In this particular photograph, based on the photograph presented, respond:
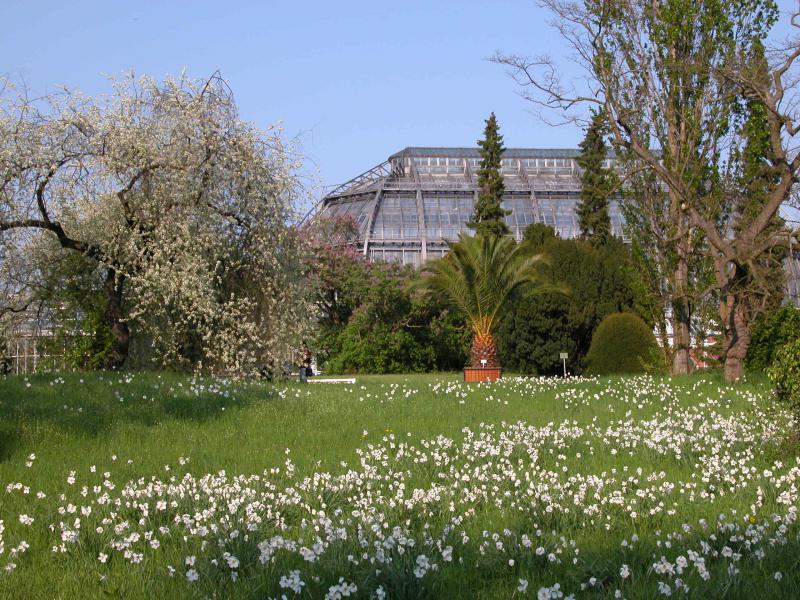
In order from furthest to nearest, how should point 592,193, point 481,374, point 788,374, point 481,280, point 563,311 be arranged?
point 592,193, point 563,311, point 481,280, point 481,374, point 788,374

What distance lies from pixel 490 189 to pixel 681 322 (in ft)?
77.3

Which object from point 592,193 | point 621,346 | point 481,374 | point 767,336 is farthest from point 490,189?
point 767,336

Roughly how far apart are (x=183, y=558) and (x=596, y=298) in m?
28.7

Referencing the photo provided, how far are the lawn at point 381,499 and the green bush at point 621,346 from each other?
49.1 ft

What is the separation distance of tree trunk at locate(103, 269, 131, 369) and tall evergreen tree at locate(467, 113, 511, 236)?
86.1ft

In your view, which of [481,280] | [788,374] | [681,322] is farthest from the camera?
[481,280]

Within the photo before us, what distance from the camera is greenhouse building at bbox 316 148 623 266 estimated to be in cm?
6072

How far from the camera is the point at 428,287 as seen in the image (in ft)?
81.2

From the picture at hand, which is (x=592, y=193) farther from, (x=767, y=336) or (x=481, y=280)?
(x=767, y=336)

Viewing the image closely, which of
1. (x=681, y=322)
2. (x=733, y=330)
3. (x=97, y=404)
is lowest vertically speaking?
(x=97, y=404)

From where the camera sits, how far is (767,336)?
19859mm

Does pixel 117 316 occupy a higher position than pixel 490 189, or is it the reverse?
pixel 490 189

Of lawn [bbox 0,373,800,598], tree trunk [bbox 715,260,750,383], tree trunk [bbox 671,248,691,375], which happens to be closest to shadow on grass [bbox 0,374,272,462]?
lawn [bbox 0,373,800,598]

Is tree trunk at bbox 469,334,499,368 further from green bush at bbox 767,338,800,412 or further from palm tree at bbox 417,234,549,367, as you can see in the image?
green bush at bbox 767,338,800,412
